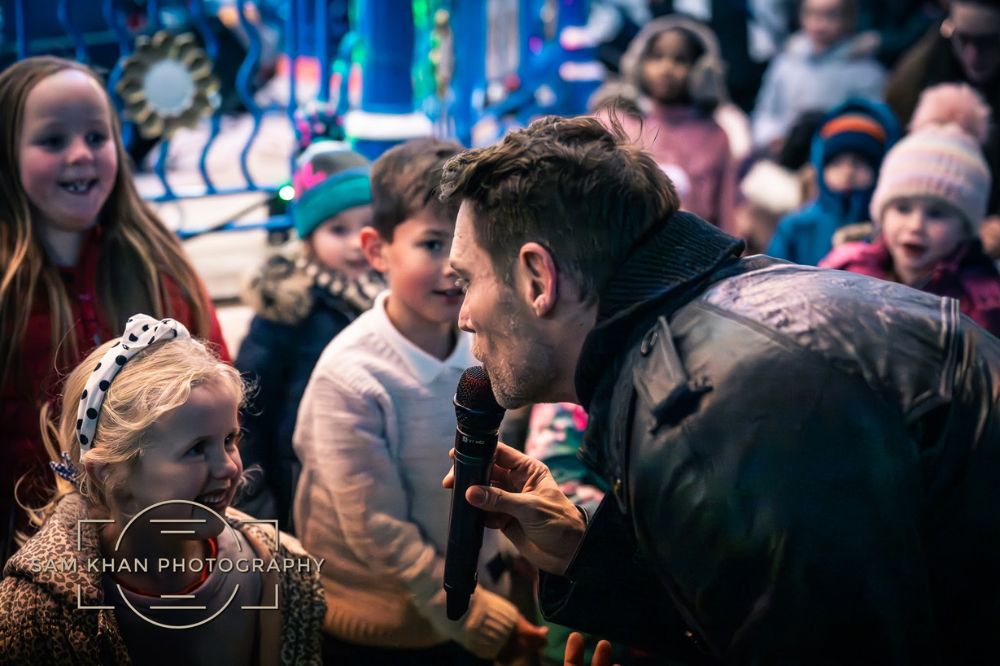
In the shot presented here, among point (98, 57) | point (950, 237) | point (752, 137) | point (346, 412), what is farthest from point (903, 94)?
point (346, 412)

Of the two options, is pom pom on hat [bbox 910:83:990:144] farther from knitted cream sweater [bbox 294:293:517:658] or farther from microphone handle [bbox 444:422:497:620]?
microphone handle [bbox 444:422:497:620]

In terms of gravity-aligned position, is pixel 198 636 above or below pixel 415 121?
below

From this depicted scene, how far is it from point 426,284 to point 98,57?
13.0ft

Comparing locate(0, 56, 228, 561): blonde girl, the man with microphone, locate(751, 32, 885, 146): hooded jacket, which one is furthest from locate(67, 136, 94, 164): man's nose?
locate(751, 32, 885, 146): hooded jacket

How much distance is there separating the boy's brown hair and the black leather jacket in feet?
3.49

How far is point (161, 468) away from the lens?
6.40 feet

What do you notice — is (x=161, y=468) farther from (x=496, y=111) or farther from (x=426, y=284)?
(x=496, y=111)

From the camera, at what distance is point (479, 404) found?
6.35ft

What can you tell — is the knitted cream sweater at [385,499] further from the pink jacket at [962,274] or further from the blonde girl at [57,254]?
the pink jacket at [962,274]

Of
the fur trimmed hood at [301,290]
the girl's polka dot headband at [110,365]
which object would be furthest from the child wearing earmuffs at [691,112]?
the girl's polka dot headband at [110,365]

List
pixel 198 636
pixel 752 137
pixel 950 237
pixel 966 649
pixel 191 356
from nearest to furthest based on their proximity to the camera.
→ pixel 966 649
pixel 198 636
pixel 191 356
pixel 950 237
pixel 752 137

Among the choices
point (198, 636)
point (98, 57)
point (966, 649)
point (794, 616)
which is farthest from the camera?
point (98, 57)

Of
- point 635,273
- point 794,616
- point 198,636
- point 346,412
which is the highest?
point 635,273

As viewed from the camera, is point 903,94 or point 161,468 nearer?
point 161,468
